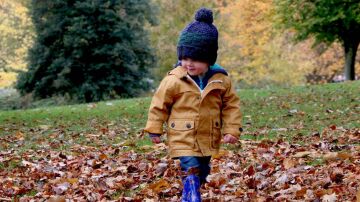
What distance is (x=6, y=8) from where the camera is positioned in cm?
3725

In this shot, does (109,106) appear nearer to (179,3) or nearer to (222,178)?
(222,178)

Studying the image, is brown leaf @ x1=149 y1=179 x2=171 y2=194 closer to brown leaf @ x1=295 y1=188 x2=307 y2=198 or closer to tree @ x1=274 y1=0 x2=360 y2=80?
brown leaf @ x1=295 y1=188 x2=307 y2=198

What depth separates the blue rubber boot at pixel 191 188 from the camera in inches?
182

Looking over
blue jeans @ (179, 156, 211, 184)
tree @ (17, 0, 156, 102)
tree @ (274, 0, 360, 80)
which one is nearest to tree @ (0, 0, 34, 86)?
tree @ (17, 0, 156, 102)

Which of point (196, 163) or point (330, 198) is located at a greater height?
point (196, 163)

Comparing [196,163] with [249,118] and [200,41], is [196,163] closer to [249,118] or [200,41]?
[200,41]

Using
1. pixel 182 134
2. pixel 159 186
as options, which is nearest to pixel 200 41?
pixel 182 134

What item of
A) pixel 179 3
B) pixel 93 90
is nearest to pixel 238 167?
pixel 93 90

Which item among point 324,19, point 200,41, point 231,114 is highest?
point 324,19

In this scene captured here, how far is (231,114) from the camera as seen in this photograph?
Result: 486 cm

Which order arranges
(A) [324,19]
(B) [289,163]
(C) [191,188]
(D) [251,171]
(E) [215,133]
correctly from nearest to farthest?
1. (C) [191,188]
2. (E) [215,133]
3. (D) [251,171]
4. (B) [289,163]
5. (A) [324,19]

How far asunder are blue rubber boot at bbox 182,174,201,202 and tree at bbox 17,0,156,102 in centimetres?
2564

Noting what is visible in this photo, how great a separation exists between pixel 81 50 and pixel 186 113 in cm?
2611

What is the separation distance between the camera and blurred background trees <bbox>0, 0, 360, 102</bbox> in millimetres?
27516
